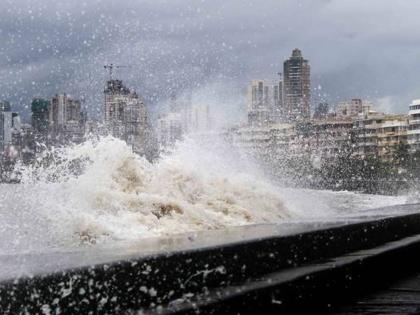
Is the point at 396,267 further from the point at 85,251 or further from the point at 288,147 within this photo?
the point at 288,147

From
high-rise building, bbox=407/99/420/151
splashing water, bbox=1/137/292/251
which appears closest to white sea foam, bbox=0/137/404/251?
splashing water, bbox=1/137/292/251

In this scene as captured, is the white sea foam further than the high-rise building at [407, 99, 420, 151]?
No

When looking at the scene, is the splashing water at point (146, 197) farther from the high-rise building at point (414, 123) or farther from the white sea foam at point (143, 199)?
the high-rise building at point (414, 123)

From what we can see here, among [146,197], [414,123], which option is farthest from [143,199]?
[414,123]

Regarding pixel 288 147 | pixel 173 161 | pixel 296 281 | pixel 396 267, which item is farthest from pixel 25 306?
pixel 288 147

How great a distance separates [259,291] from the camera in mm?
3605

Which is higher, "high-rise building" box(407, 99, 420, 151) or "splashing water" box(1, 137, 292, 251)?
"high-rise building" box(407, 99, 420, 151)

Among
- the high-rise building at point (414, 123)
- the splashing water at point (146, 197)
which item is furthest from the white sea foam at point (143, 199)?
the high-rise building at point (414, 123)

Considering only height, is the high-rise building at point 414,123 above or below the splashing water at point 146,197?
above

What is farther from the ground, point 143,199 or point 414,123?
point 414,123

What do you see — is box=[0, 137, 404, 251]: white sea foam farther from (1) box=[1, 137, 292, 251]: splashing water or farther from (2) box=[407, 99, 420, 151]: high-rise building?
(2) box=[407, 99, 420, 151]: high-rise building

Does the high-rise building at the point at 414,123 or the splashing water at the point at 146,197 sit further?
the high-rise building at the point at 414,123

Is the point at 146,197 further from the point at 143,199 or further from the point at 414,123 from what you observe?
the point at 414,123

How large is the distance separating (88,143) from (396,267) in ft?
40.1
